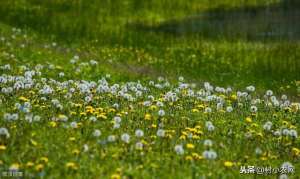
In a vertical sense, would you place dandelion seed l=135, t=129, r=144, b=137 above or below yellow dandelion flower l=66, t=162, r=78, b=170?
above

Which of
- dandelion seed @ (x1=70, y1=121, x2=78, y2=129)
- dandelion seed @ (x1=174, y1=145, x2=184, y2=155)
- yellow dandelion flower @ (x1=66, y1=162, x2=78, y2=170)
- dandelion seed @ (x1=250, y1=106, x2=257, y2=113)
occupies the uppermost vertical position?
dandelion seed @ (x1=70, y1=121, x2=78, y2=129)

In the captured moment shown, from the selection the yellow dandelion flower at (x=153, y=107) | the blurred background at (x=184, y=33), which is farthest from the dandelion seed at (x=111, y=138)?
the blurred background at (x=184, y=33)

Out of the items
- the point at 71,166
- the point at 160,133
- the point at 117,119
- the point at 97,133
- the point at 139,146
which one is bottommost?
the point at 71,166

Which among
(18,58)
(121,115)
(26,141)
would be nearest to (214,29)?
(18,58)

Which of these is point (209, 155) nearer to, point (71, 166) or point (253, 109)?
point (71, 166)

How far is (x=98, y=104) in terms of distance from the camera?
16.4 metres

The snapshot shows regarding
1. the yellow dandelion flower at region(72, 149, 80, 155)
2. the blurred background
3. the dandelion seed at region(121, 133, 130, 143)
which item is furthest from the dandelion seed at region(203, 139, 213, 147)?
the blurred background

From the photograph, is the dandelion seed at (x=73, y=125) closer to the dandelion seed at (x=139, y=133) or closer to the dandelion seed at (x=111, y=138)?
the dandelion seed at (x=111, y=138)

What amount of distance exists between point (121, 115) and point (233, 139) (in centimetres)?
298

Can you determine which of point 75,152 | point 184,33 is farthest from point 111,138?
point 184,33

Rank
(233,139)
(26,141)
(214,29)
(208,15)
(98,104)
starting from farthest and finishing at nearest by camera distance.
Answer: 1. (208,15)
2. (214,29)
3. (98,104)
4. (233,139)
5. (26,141)

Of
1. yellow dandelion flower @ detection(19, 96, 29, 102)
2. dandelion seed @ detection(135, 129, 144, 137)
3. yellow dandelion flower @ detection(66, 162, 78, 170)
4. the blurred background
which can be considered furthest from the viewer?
the blurred background

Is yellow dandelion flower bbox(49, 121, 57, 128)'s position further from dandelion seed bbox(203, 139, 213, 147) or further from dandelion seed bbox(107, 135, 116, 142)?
dandelion seed bbox(203, 139, 213, 147)

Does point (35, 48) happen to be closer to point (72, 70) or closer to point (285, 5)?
point (72, 70)
